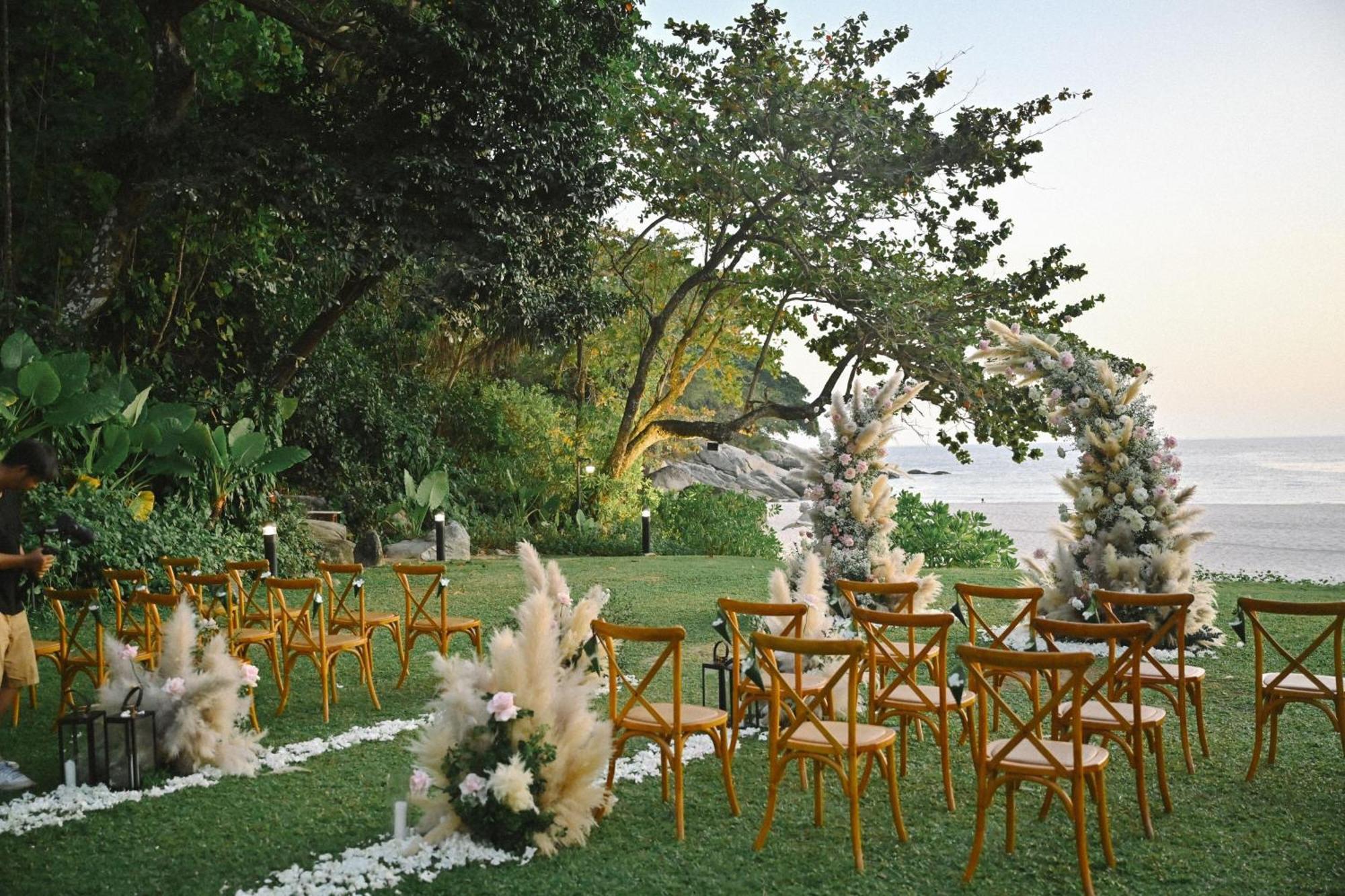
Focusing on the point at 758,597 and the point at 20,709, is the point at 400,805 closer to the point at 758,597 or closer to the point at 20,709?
the point at 20,709

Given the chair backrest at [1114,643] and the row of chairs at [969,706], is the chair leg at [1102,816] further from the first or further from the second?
Result: the chair backrest at [1114,643]

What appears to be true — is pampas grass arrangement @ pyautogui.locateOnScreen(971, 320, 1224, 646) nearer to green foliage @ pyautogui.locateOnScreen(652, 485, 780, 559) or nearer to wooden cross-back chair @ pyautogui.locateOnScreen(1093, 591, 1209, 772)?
wooden cross-back chair @ pyautogui.locateOnScreen(1093, 591, 1209, 772)

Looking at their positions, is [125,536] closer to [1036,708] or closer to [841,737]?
[841,737]

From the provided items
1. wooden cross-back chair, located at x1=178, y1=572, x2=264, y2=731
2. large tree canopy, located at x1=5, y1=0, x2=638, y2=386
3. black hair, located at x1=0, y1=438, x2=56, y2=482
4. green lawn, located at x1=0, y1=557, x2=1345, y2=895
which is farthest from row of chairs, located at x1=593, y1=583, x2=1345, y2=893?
large tree canopy, located at x1=5, y1=0, x2=638, y2=386

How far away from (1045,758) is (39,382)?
881 centimetres

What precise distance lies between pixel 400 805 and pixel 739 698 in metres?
1.76

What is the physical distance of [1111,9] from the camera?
40.1 ft

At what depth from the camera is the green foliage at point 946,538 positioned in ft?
52.8

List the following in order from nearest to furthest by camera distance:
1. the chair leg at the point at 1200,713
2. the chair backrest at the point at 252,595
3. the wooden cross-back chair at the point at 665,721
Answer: the wooden cross-back chair at the point at 665,721 → the chair leg at the point at 1200,713 → the chair backrest at the point at 252,595

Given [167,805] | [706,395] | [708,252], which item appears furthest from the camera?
[706,395]

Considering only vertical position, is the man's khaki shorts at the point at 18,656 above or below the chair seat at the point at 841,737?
above

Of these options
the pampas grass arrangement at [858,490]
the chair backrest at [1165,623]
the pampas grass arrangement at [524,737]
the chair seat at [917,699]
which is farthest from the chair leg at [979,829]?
the pampas grass arrangement at [858,490]

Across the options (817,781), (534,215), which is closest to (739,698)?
(817,781)

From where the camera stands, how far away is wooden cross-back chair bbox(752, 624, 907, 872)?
3719mm
